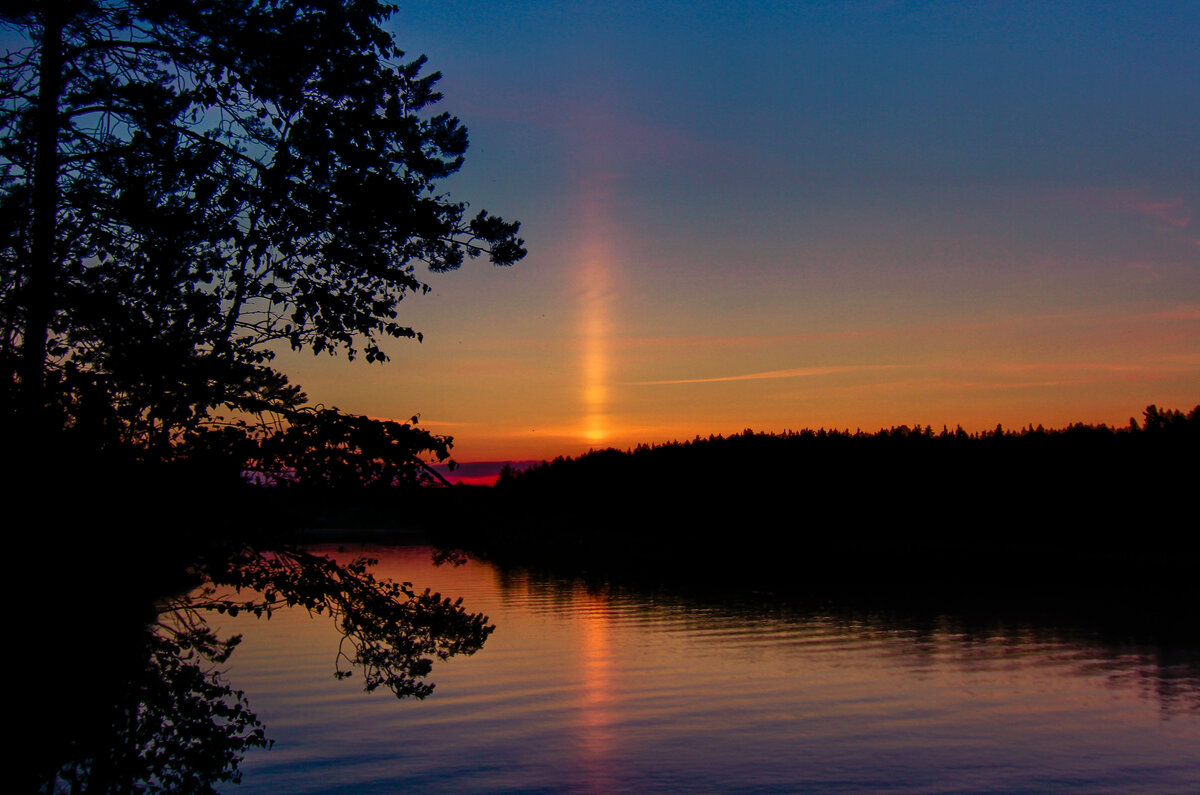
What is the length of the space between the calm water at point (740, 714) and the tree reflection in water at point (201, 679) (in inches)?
409

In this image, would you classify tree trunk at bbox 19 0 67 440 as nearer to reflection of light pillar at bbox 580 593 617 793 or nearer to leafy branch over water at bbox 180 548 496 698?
leafy branch over water at bbox 180 548 496 698

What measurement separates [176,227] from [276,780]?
46.9ft

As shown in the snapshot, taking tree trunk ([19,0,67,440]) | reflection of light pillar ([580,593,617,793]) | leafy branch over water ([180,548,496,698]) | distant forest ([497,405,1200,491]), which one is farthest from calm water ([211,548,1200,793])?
distant forest ([497,405,1200,491])

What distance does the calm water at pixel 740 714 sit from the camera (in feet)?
64.6

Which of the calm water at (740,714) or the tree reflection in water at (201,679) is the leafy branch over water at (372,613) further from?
the calm water at (740,714)

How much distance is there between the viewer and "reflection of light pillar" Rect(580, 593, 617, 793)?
67.1ft

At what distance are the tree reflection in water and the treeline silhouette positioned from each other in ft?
129

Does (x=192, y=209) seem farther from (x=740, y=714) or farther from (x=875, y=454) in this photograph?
(x=875, y=454)

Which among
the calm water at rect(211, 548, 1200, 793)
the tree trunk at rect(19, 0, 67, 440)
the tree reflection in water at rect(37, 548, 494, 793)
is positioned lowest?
the calm water at rect(211, 548, 1200, 793)

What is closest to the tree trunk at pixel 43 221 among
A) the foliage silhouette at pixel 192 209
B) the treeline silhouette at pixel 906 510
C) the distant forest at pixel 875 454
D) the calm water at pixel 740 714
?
the foliage silhouette at pixel 192 209

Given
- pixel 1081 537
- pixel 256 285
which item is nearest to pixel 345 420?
pixel 256 285

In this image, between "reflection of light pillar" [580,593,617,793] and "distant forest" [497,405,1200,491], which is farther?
"distant forest" [497,405,1200,491]

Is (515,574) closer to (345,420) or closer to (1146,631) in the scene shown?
(1146,631)

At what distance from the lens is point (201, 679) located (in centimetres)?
884
